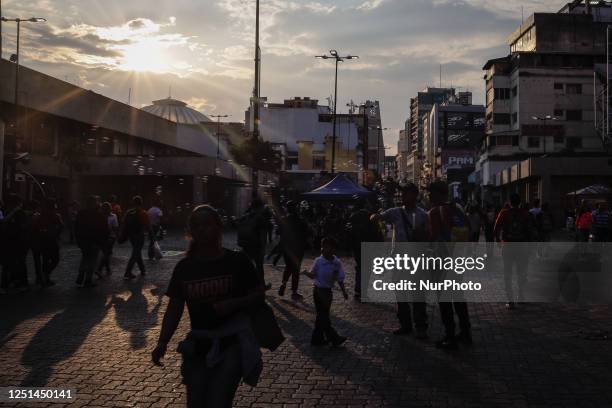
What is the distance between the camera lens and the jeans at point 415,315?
302 inches

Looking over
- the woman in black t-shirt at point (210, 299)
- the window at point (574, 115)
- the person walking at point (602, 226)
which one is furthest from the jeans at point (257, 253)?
the window at point (574, 115)

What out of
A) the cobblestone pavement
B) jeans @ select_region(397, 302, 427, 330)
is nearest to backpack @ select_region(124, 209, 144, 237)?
the cobblestone pavement

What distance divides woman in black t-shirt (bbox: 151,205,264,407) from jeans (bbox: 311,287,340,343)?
3.51m

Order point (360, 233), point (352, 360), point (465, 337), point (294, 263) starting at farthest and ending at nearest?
1. point (360, 233)
2. point (294, 263)
3. point (465, 337)
4. point (352, 360)

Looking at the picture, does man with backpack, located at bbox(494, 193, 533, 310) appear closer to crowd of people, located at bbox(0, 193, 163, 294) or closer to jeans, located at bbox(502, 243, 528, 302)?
jeans, located at bbox(502, 243, 528, 302)

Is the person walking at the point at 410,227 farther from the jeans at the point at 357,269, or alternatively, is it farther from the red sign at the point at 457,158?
the red sign at the point at 457,158

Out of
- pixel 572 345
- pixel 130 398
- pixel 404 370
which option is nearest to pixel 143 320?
pixel 130 398

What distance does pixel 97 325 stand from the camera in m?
8.37

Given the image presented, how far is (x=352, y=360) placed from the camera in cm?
654

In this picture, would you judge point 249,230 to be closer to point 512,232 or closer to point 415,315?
point 415,315

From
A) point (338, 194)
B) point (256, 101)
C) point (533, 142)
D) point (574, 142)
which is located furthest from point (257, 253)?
point (574, 142)

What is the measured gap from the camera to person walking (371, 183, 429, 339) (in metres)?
7.61

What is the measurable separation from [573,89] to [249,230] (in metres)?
61.4

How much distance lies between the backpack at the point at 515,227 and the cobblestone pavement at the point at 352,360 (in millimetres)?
1110
